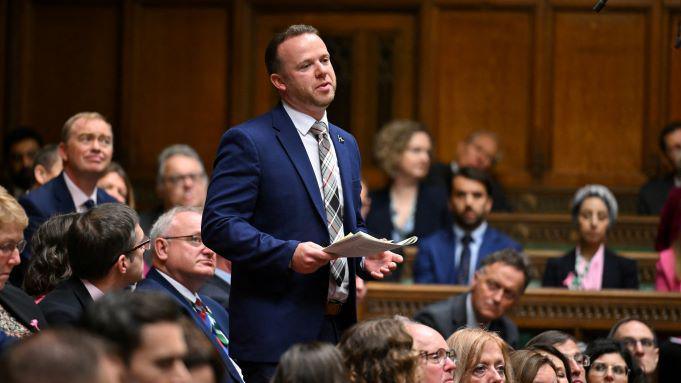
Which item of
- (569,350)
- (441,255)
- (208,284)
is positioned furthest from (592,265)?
(208,284)

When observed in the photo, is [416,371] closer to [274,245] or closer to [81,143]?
[274,245]

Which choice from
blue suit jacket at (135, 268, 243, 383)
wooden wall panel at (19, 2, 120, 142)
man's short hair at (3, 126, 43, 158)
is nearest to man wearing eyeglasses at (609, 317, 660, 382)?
blue suit jacket at (135, 268, 243, 383)

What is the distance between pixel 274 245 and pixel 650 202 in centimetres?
497

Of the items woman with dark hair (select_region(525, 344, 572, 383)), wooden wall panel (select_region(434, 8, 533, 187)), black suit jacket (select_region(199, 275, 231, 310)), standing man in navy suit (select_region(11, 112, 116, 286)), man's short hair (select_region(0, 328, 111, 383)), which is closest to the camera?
man's short hair (select_region(0, 328, 111, 383))

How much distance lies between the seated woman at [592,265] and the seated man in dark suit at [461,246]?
0.26 metres

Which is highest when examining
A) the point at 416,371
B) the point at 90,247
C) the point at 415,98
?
the point at 415,98

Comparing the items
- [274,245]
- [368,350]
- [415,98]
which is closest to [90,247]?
[274,245]

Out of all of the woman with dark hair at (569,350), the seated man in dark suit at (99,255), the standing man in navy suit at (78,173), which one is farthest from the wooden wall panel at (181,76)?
the seated man in dark suit at (99,255)

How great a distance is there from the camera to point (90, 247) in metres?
3.82

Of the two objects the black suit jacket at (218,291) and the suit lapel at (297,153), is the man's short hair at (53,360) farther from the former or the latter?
the black suit jacket at (218,291)

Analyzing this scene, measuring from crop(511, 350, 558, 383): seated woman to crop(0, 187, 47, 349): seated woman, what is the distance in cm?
154

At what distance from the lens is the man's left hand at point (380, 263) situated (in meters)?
3.64

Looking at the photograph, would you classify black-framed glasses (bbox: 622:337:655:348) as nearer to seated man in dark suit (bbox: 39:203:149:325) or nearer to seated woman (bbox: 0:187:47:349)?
seated man in dark suit (bbox: 39:203:149:325)

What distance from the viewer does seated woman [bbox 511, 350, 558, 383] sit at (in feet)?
13.8
